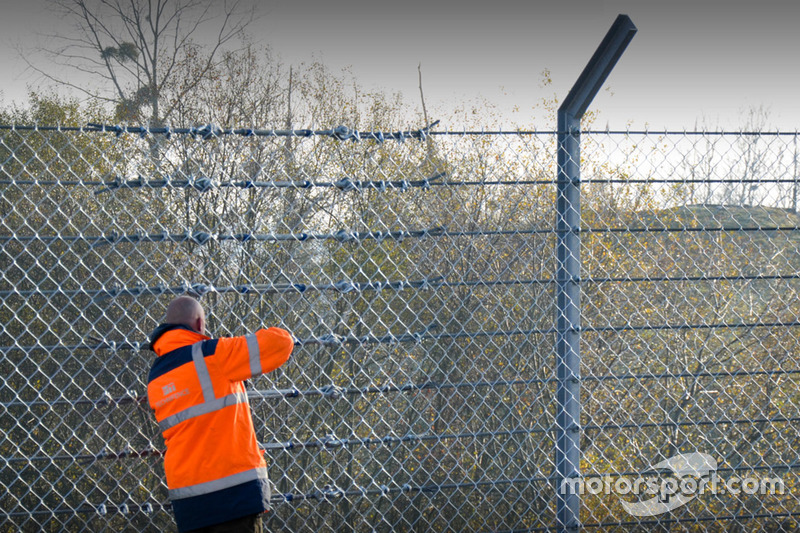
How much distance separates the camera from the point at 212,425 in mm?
2805

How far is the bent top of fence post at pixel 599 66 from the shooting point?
296 cm

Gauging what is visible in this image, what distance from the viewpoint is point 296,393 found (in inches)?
123

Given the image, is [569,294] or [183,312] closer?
[183,312]

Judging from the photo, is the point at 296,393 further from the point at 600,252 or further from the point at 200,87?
the point at 200,87

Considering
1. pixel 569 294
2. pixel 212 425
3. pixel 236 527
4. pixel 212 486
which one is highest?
pixel 569 294

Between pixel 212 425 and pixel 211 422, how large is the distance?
0.01 m

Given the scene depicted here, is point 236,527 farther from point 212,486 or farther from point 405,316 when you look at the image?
point 405,316

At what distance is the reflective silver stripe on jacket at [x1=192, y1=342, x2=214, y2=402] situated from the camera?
2.77 meters

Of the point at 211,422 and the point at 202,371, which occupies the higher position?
the point at 202,371

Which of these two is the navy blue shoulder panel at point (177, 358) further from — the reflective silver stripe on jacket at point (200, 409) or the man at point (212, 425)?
the reflective silver stripe on jacket at point (200, 409)

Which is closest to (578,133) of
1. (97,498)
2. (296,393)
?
(296,393)

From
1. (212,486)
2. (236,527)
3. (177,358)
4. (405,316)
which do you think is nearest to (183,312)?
(177,358)

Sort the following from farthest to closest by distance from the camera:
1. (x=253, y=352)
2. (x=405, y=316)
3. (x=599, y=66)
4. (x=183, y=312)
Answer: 1. (x=405, y=316)
2. (x=599, y=66)
3. (x=183, y=312)
4. (x=253, y=352)

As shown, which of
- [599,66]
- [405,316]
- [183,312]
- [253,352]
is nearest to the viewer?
[253,352]
